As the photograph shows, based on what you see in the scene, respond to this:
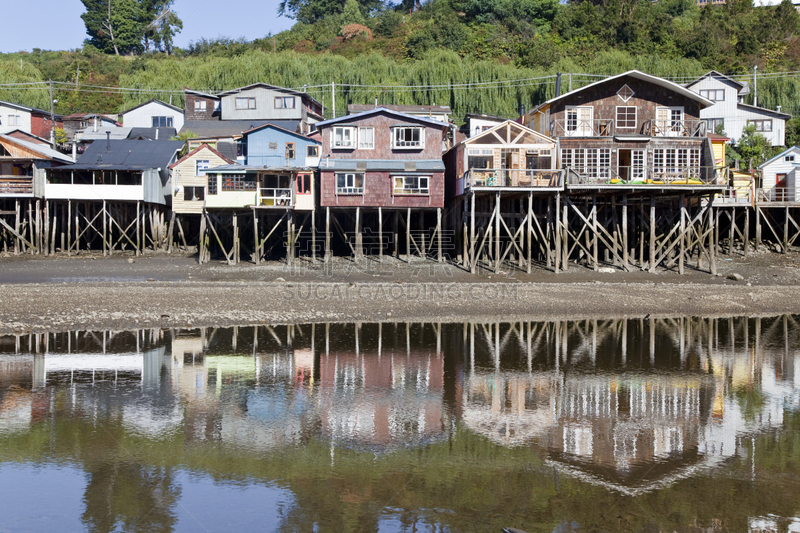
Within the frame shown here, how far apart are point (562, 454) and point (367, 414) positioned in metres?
4.35

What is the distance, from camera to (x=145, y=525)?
10.8 metres

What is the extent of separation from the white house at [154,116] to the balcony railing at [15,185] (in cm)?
1728

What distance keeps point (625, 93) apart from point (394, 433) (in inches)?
1055

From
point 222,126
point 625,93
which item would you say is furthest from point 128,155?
point 625,93

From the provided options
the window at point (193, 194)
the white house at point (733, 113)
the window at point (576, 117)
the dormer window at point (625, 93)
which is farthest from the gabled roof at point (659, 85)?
the window at point (193, 194)

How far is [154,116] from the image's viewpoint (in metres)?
55.8

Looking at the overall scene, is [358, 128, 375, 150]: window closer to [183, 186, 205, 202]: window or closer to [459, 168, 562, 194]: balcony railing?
[459, 168, 562, 194]: balcony railing

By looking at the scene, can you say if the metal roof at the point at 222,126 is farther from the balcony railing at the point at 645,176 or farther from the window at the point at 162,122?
the balcony railing at the point at 645,176

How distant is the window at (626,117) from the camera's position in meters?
35.4

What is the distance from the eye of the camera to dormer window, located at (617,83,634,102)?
3519 centimetres

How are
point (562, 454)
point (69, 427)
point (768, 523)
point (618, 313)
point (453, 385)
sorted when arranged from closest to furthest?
1. point (768, 523)
2. point (562, 454)
3. point (69, 427)
4. point (453, 385)
5. point (618, 313)

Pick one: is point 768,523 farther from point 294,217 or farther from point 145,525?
point 294,217

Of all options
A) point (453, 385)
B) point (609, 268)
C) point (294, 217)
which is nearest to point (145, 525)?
point (453, 385)

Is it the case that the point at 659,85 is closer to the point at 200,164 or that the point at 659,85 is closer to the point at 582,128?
the point at 582,128
